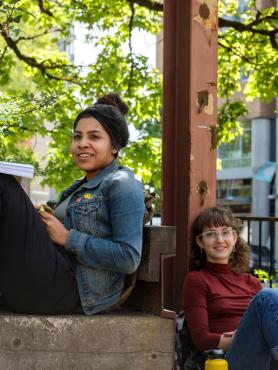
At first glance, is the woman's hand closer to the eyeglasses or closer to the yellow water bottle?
the yellow water bottle

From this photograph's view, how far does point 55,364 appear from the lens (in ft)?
8.93

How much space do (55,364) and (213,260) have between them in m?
1.27

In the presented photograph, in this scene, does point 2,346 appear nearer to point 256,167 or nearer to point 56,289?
point 56,289

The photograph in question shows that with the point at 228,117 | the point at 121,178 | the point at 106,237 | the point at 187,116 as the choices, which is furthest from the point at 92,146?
the point at 228,117

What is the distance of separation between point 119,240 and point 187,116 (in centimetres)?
129

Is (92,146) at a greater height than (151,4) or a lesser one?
lesser

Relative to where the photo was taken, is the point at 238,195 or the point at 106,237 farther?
the point at 238,195

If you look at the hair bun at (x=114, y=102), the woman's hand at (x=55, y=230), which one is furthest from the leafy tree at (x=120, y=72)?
the woman's hand at (x=55, y=230)

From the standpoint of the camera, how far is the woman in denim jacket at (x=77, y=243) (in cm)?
268

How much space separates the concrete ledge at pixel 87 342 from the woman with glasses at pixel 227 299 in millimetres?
399

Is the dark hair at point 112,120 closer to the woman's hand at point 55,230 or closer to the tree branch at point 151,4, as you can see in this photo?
the woman's hand at point 55,230

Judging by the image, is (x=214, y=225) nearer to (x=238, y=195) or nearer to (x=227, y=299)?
(x=227, y=299)

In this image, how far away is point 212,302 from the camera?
3451 mm

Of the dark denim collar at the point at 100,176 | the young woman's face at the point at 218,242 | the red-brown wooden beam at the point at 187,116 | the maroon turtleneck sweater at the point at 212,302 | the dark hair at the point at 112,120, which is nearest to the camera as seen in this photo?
the dark denim collar at the point at 100,176
